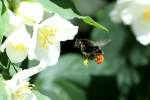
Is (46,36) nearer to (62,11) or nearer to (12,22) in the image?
(62,11)

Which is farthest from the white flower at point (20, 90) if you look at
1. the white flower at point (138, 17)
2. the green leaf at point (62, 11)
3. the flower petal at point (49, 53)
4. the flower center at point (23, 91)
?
the white flower at point (138, 17)

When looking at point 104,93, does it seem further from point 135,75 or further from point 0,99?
point 0,99

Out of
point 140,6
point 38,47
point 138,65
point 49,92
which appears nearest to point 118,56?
point 138,65

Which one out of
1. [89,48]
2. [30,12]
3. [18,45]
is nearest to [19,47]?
[18,45]

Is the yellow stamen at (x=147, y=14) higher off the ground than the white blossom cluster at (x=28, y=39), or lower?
lower

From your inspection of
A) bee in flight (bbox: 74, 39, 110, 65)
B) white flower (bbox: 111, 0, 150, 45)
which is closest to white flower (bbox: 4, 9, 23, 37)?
bee in flight (bbox: 74, 39, 110, 65)

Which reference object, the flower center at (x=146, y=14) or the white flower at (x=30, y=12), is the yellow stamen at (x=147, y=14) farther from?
the white flower at (x=30, y=12)

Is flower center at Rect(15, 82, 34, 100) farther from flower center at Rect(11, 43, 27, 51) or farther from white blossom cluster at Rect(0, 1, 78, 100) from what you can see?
flower center at Rect(11, 43, 27, 51)
